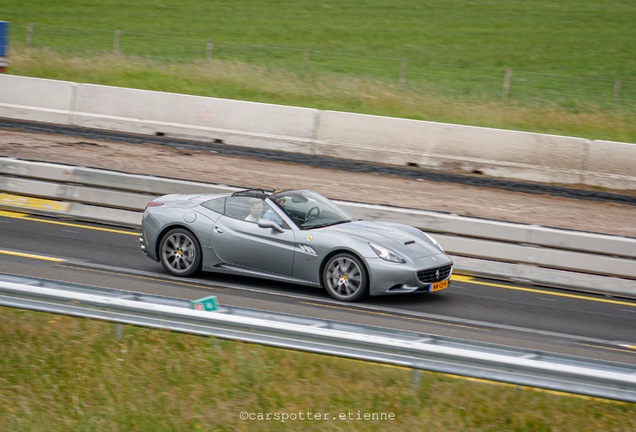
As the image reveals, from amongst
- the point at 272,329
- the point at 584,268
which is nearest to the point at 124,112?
the point at 584,268

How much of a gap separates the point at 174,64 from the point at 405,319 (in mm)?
20762

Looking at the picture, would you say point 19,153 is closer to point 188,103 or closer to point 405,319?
point 188,103

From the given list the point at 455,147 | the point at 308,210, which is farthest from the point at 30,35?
the point at 308,210

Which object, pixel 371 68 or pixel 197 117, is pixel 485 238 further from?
pixel 371 68

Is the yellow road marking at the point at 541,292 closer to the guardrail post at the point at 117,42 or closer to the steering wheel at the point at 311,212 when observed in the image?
the steering wheel at the point at 311,212

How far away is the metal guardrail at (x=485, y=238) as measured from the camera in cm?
1302

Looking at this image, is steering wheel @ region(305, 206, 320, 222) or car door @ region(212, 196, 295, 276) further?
steering wheel @ region(305, 206, 320, 222)

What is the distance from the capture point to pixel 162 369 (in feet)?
23.4

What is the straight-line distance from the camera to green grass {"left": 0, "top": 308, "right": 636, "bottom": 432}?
627cm

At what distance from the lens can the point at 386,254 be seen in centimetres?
1134

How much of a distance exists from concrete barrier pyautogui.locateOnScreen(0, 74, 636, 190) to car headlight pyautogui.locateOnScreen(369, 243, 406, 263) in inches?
373

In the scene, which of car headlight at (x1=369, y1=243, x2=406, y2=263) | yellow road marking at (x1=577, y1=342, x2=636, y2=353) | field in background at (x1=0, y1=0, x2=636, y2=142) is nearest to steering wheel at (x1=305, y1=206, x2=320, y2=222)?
car headlight at (x1=369, y1=243, x2=406, y2=263)

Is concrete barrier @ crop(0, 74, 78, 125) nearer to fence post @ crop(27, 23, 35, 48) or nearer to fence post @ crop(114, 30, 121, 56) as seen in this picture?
fence post @ crop(114, 30, 121, 56)

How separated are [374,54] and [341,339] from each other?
2976 cm
